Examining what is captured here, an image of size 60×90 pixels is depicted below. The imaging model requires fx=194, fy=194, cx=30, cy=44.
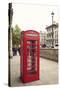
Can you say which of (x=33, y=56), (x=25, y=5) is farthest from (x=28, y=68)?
(x=25, y=5)

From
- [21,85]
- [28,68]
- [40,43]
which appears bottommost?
[21,85]

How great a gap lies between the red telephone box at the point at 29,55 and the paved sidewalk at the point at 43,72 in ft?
0.13

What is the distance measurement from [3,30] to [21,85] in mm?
543

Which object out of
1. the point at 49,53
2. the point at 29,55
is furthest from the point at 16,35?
the point at 49,53

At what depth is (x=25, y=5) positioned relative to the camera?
1830 millimetres

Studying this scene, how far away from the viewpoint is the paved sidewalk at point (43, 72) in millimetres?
1815

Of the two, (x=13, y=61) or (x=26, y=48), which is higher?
(x=26, y=48)

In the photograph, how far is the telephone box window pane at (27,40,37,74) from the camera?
6.07ft

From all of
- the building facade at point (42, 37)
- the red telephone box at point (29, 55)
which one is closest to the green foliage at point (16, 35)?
the red telephone box at point (29, 55)

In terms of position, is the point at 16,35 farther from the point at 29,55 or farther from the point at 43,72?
the point at 43,72

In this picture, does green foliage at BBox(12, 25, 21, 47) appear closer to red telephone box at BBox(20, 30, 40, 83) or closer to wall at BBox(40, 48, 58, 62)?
red telephone box at BBox(20, 30, 40, 83)

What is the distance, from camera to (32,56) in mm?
1861

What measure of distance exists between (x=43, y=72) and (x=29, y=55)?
0.22 metres

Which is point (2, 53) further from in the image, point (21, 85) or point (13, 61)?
point (21, 85)
